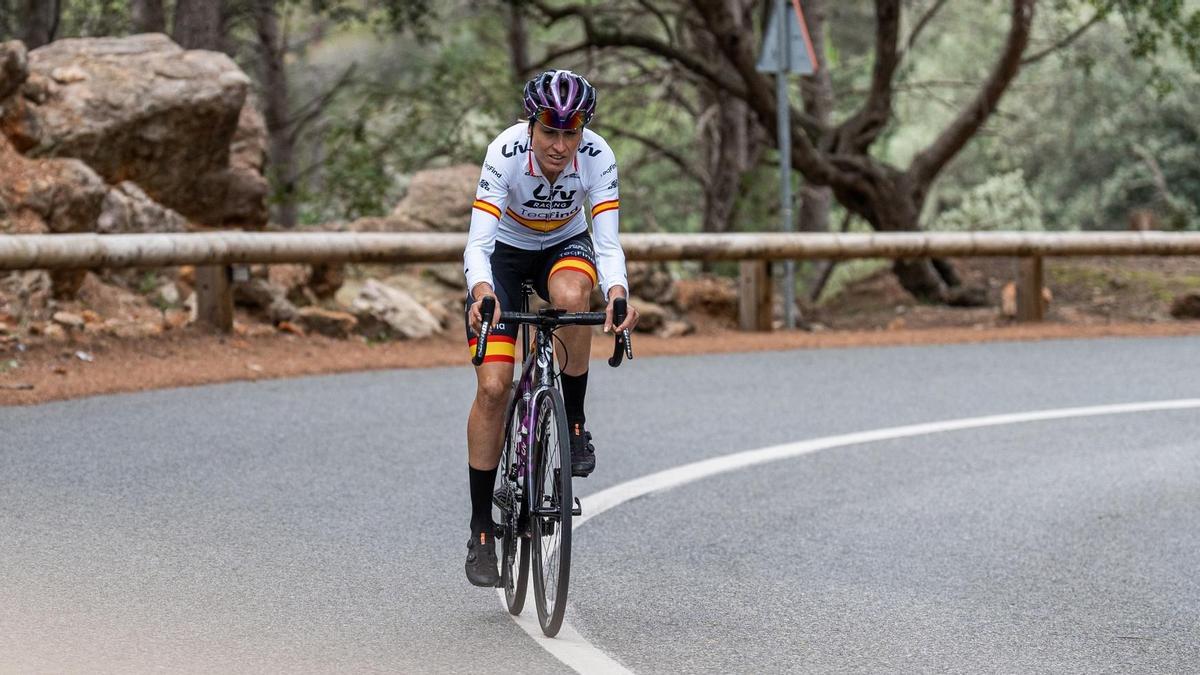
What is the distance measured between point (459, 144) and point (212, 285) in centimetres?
1229

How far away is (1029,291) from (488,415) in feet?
41.0

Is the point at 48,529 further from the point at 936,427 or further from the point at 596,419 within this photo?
the point at 936,427

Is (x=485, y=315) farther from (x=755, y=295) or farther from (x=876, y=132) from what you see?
(x=876, y=132)

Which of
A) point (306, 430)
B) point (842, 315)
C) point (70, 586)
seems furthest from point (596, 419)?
point (842, 315)

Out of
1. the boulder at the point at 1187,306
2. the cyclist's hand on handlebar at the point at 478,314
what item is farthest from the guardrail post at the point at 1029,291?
the cyclist's hand on handlebar at the point at 478,314

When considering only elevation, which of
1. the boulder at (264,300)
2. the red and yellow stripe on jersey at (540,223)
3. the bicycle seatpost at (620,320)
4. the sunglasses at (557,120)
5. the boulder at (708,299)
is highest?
the sunglasses at (557,120)

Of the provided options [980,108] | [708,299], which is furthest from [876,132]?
[708,299]

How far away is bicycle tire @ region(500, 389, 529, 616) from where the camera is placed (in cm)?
589

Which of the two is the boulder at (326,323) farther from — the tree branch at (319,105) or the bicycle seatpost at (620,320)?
the tree branch at (319,105)

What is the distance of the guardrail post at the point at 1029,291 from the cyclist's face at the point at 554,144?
483 inches

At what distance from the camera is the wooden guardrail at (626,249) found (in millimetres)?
12383

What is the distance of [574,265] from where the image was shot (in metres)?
6.18

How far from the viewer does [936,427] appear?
423 inches

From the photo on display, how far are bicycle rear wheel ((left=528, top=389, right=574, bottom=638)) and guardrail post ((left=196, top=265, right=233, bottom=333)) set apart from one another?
837 cm
